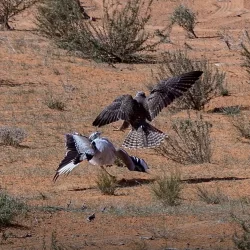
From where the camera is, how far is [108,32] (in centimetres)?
2380

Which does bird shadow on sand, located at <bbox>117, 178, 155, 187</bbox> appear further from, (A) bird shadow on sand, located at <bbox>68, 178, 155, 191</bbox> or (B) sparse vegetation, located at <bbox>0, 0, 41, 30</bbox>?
(B) sparse vegetation, located at <bbox>0, 0, 41, 30</bbox>

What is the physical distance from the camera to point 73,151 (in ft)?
38.0

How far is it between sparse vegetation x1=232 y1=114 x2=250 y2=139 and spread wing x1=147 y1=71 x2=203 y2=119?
8.55ft

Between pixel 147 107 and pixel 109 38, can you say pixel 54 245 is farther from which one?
pixel 109 38

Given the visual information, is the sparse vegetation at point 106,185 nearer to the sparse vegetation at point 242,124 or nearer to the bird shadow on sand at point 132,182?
the bird shadow on sand at point 132,182

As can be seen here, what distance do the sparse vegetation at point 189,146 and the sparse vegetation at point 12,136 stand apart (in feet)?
7.52

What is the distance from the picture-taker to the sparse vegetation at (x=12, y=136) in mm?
15219

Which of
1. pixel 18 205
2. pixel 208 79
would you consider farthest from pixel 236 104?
pixel 18 205

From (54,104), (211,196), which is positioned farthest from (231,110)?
(211,196)

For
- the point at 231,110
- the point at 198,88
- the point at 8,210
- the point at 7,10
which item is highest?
the point at 8,210

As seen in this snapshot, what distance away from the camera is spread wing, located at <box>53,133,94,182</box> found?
1148 cm

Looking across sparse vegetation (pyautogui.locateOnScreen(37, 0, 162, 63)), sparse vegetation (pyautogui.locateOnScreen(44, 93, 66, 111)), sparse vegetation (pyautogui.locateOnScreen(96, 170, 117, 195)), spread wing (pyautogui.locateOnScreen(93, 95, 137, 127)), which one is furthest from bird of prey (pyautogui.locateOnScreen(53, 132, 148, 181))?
sparse vegetation (pyautogui.locateOnScreen(37, 0, 162, 63))

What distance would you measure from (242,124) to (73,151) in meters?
5.13

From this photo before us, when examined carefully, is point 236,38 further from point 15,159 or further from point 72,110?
point 15,159
